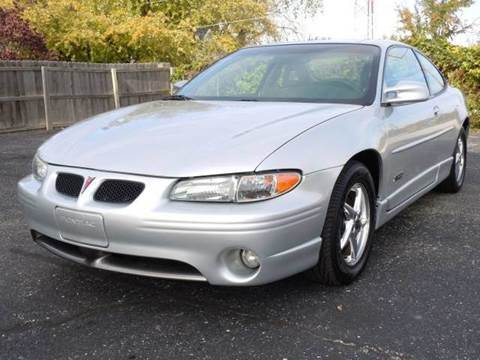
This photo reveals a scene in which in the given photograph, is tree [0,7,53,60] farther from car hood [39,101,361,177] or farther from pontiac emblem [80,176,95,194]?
pontiac emblem [80,176,95,194]

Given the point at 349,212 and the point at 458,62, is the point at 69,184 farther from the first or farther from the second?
the point at 458,62

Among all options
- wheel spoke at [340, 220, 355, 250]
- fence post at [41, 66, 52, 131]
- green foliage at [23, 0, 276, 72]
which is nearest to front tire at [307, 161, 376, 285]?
wheel spoke at [340, 220, 355, 250]

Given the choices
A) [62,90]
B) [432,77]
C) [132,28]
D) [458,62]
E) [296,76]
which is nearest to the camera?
[296,76]

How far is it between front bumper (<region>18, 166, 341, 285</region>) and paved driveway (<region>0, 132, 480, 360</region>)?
0.90ft

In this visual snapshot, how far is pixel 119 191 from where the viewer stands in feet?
8.55

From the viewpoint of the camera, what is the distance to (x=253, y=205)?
250cm

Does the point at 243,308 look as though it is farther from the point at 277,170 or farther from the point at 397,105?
the point at 397,105

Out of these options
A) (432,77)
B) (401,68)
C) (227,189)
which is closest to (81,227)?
(227,189)

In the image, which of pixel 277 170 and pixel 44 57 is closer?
pixel 277 170

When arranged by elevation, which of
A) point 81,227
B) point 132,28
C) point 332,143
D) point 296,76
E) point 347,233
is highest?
point 132,28

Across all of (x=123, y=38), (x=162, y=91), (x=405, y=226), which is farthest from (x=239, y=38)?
(x=405, y=226)

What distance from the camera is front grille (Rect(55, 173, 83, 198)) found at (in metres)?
2.73

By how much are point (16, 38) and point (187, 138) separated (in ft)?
48.2

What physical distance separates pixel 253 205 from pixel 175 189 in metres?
0.36
